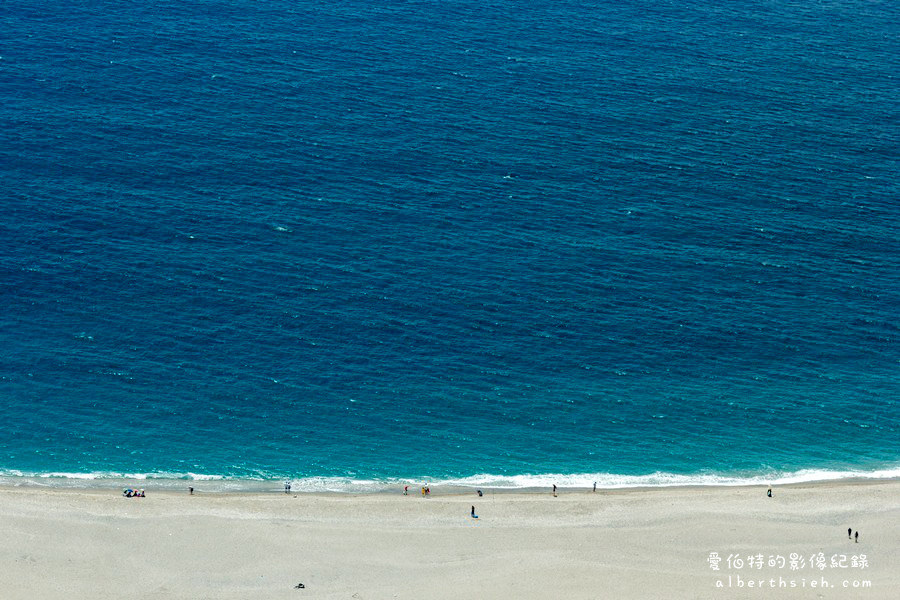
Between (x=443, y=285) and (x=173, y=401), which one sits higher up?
(x=443, y=285)

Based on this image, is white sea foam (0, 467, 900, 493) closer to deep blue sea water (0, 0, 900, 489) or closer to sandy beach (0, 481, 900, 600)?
deep blue sea water (0, 0, 900, 489)

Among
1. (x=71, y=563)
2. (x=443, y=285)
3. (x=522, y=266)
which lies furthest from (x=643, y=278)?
(x=71, y=563)

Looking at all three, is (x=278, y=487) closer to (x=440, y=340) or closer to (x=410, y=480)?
(x=410, y=480)


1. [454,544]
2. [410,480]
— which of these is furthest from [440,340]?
[454,544]

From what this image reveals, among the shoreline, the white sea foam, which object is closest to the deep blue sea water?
the white sea foam

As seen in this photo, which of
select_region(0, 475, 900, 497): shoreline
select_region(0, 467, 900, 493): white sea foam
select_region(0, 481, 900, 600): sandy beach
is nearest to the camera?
select_region(0, 481, 900, 600): sandy beach

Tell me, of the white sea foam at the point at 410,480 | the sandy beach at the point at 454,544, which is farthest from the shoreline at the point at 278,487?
the sandy beach at the point at 454,544

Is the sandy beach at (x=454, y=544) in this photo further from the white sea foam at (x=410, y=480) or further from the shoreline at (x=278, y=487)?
→ the white sea foam at (x=410, y=480)

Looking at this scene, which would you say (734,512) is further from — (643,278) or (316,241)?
(316,241)
